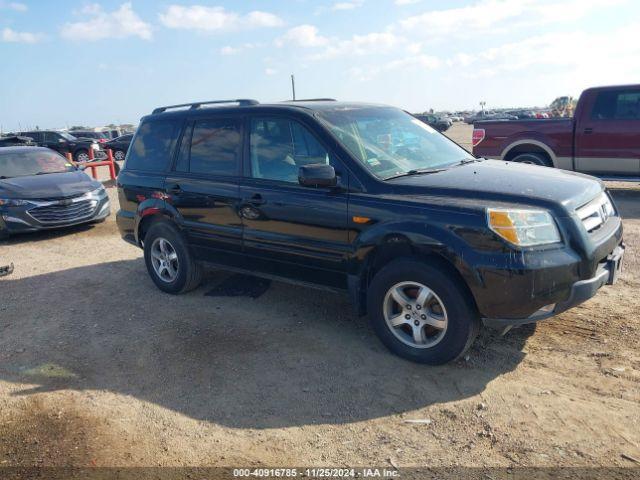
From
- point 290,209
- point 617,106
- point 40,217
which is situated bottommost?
point 40,217

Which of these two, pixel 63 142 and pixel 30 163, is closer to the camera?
pixel 30 163

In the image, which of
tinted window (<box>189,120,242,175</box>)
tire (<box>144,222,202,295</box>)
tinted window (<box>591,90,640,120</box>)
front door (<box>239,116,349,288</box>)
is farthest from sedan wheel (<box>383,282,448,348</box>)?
tinted window (<box>591,90,640,120</box>)

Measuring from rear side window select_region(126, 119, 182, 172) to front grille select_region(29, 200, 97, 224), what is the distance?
3535 mm

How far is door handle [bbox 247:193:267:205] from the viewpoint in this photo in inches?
179

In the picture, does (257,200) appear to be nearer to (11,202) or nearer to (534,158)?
(11,202)

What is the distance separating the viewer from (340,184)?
13.3 ft

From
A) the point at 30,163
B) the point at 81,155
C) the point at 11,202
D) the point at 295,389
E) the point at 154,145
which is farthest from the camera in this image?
the point at 81,155

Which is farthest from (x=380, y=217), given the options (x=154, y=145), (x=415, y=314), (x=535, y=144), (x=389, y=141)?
(x=535, y=144)

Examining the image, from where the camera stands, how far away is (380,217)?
3820 mm

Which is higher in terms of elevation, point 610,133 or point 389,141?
point 389,141

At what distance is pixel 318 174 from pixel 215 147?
1561mm

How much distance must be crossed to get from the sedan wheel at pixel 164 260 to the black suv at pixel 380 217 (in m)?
0.03

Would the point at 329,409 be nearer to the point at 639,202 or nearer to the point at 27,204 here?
the point at 27,204

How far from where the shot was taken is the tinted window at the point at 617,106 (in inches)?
369
